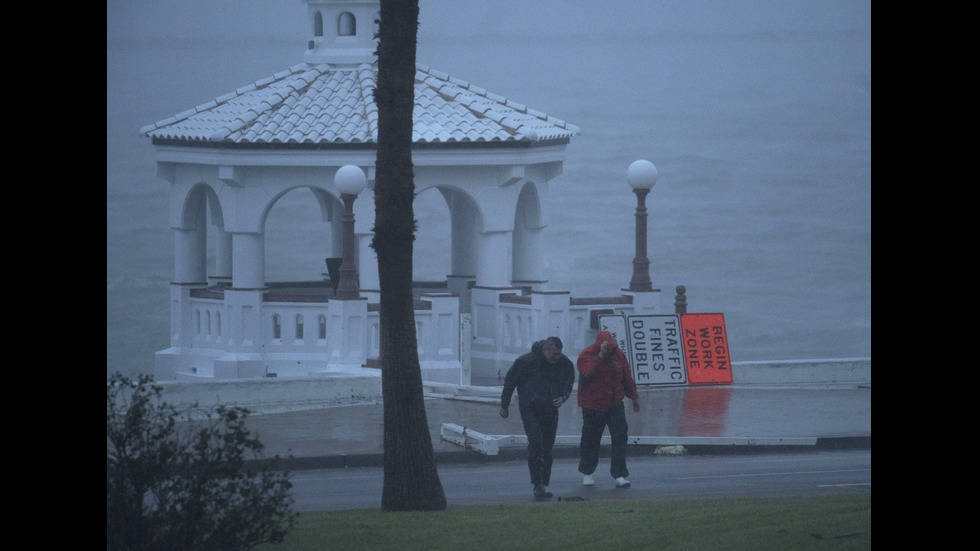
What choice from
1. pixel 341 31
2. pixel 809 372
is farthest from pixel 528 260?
pixel 809 372

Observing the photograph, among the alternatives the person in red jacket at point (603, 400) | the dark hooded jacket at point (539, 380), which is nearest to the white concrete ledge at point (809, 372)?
the person in red jacket at point (603, 400)

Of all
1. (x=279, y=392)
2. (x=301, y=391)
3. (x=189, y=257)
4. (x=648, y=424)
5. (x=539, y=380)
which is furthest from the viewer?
(x=189, y=257)

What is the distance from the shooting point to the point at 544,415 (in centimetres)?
1327

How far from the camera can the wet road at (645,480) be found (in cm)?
1295

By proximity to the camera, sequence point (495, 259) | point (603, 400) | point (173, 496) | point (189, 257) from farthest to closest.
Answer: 1. point (189, 257)
2. point (495, 259)
3. point (603, 400)
4. point (173, 496)

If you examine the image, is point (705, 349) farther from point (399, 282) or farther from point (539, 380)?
point (399, 282)

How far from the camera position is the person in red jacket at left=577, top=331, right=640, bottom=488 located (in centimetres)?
1341

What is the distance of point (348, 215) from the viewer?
63.3 ft

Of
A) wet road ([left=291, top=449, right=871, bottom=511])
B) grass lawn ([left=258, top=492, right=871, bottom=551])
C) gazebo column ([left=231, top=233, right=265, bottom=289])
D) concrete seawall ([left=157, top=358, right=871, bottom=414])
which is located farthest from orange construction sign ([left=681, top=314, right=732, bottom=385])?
grass lawn ([left=258, top=492, right=871, bottom=551])

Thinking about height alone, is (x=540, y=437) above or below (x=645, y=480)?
above

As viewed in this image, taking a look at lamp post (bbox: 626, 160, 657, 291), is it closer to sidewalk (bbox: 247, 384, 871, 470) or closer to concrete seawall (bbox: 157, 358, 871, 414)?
concrete seawall (bbox: 157, 358, 871, 414)

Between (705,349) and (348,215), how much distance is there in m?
5.14
